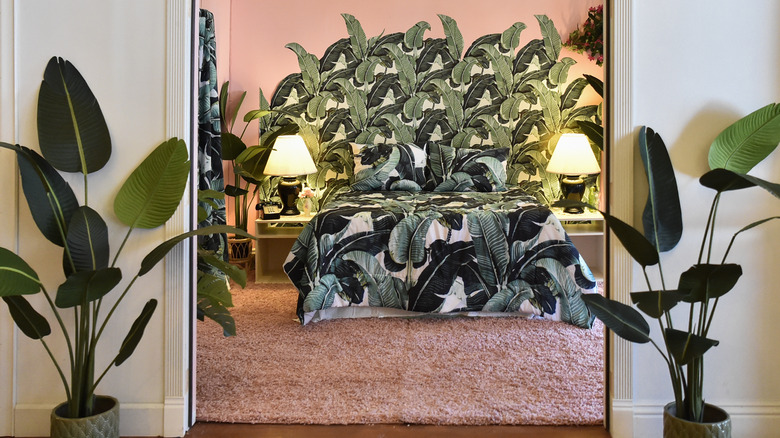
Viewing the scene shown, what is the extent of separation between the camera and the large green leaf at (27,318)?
2.90m

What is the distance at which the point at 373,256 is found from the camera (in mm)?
4922

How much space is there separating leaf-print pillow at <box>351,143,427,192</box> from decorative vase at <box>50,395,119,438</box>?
11.5ft

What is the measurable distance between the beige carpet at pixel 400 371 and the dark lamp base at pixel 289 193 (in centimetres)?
135

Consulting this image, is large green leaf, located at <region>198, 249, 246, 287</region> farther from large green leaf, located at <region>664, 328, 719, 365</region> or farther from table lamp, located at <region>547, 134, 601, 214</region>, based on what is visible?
table lamp, located at <region>547, 134, 601, 214</region>

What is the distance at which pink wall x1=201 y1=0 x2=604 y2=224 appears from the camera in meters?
6.69

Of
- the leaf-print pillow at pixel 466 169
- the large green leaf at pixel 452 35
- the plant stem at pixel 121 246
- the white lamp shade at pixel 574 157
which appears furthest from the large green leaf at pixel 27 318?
the large green leaf at pixel 452 35

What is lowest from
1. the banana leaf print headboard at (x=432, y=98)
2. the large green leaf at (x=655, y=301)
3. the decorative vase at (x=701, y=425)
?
the decorative vase at (x=701, y=425)

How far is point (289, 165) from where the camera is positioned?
627 centimetres

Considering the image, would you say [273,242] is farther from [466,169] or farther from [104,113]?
[104,113]

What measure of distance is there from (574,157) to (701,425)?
3645mm

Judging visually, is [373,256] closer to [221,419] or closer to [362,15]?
[221,419]

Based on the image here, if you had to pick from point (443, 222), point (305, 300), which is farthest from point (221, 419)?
point (443, 222)

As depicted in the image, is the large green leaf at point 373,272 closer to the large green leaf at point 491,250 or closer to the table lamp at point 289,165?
the large green leaf at point 491,250

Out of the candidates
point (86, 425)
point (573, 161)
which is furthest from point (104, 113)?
point (573, 161)
